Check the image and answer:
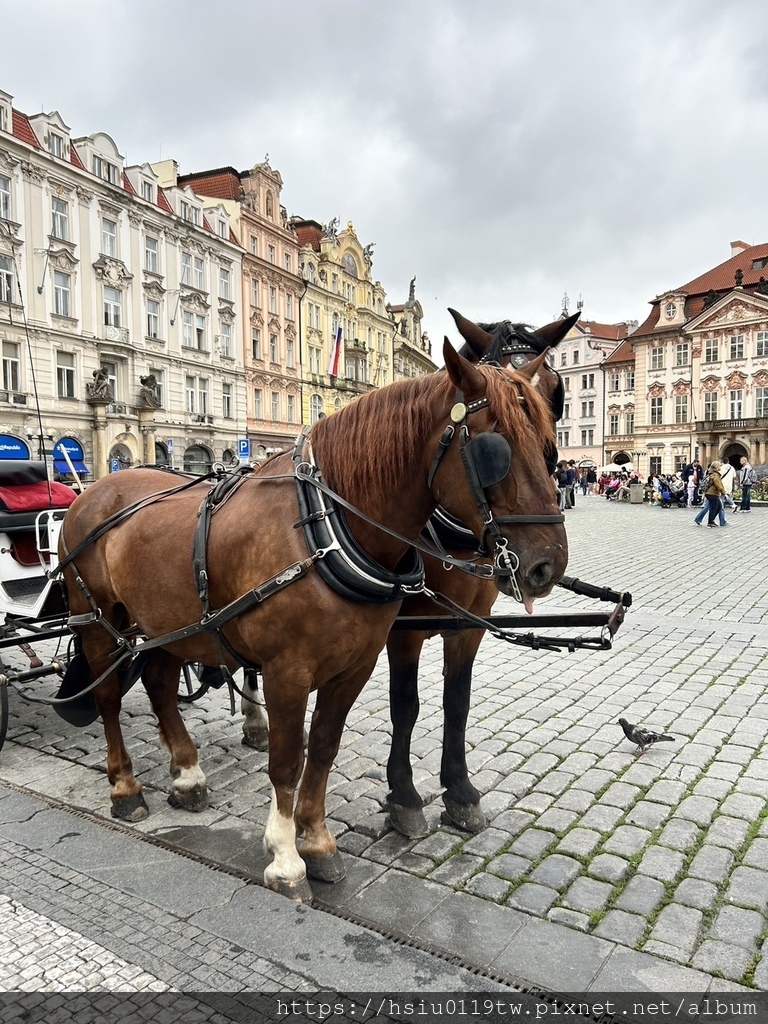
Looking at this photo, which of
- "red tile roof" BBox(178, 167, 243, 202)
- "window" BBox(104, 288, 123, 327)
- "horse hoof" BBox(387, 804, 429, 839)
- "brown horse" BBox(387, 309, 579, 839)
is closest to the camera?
"brown horse" BBox(387, 309, 579, 839)

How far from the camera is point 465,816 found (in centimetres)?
334

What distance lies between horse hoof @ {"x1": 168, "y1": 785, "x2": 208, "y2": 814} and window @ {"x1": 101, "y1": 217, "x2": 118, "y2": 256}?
3130 centimetres

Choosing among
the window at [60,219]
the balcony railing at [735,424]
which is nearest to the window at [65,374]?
the window at [60,219]

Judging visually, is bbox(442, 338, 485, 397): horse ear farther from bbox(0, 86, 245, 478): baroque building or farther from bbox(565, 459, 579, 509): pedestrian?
bbox(0, 86, 245, 478): baroque building

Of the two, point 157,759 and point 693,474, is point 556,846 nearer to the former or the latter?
point 157,759

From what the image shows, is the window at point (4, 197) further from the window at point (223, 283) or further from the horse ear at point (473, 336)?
the horse ear at point (473, 336)

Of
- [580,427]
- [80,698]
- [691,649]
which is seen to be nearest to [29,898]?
[80,698]

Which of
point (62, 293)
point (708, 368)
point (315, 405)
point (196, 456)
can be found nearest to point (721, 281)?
point (708, 368)

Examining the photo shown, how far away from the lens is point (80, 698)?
13.0ft

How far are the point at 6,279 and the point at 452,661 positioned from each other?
95.0 feet

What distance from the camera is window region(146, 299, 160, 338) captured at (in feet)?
108

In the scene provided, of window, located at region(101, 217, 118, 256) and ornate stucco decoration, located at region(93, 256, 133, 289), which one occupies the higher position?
window, located at region(101, 217, 118, 256)

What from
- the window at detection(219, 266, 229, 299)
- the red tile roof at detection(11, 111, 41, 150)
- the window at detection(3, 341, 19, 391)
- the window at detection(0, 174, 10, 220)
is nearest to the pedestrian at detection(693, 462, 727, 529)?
the window at detection(3, 341, 19, 391)

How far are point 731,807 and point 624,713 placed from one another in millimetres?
1398
